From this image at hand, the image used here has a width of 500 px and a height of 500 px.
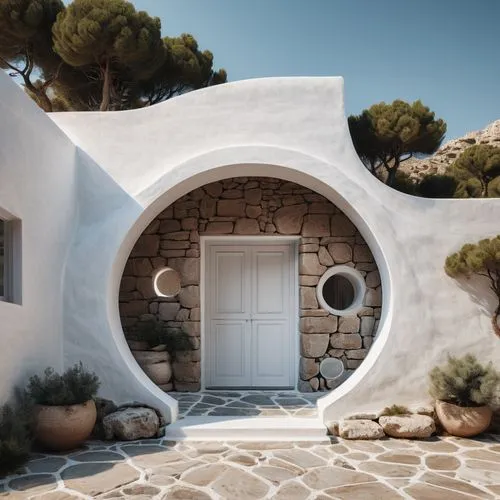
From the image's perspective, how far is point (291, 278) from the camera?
784cm

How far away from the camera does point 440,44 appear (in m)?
8.58

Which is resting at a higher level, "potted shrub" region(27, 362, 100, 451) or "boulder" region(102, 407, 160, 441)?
"potted shrub" region(27, 362, 100, 451)

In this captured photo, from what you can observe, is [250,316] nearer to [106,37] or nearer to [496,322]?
[496,322]

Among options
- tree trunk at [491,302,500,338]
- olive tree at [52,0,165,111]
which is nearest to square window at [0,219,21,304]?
tree trunk at [491,302,500,338]

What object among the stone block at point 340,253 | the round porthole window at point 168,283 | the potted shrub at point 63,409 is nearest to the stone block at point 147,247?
the round porthole window at point 168,283

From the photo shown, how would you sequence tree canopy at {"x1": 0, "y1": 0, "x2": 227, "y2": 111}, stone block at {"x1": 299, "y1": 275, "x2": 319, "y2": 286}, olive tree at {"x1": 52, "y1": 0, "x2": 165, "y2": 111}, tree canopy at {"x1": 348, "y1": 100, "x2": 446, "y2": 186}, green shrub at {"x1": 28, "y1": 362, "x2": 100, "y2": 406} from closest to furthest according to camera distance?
green shrub at {"x1": 28, "y1": 362, "x2": 100, "y2": 406}
stone block at {"x1": 299, "y1": 275, "x2": 319, "y2": 286}
tree canopy at {"x1": 348, "y1": 100, "x2": 446, "y2": 186}
olive tree at {"x1": 52, "y1": 0, "x2": 165, "y2": 111}
tree canopy at {"x1": 0, "y1": 0, "x2": 227, "y2": 111}

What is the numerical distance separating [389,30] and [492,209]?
3.95 metres

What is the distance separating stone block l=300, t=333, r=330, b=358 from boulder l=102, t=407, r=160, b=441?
107 inches

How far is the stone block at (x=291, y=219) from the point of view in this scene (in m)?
7.59

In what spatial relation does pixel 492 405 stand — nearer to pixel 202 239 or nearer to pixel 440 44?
pixel 202 239

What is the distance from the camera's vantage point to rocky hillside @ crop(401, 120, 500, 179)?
15.0 meters

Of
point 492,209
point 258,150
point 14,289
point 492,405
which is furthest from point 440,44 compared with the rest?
point 14,289

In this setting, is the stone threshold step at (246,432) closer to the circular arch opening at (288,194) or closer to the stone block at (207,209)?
the circular arch opening at (288,194)

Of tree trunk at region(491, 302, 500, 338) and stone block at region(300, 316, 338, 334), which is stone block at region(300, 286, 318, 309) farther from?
tree trunk at region(491, 302, 500, 338)
